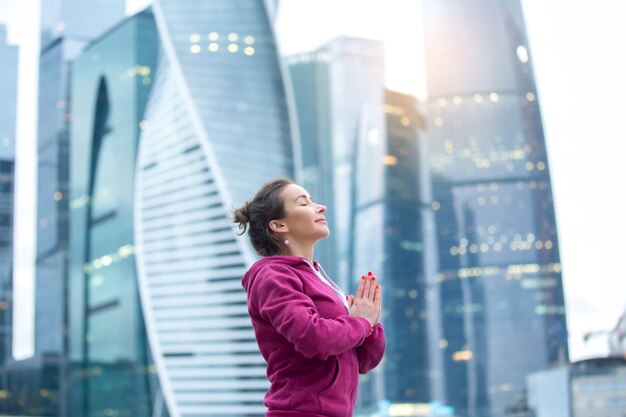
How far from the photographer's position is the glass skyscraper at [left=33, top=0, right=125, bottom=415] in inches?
2023

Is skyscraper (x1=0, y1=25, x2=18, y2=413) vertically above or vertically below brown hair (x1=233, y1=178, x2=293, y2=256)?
above

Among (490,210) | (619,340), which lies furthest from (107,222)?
(619,340)

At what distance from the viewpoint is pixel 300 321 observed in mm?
1397

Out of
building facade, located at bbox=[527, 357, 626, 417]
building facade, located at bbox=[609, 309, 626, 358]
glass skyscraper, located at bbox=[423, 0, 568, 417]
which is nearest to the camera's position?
building facade, located at bbox=[527, 357, 626, 417]

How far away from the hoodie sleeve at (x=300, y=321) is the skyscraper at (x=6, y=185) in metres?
47.3

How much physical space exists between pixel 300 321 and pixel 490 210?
61.3 meters

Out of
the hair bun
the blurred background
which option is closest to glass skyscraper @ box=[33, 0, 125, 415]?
the blurred background

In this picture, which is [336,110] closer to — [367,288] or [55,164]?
[55,164]

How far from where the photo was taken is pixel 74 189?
49344 millimetres

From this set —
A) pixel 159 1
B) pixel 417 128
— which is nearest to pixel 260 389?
pixel 159 1

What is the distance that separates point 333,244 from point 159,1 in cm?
2567

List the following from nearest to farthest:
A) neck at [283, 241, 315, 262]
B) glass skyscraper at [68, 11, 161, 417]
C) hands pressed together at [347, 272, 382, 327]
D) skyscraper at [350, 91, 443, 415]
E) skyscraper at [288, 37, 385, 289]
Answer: hands pressed together at [347, 272, 382, 327] → neck at [283, 241, 315, 262] → glass skyscraper at [68, 11, 161, 417] → skyscraper at [350, 91, 443, 415] → skyscraper at [288, 37, 385, 289]

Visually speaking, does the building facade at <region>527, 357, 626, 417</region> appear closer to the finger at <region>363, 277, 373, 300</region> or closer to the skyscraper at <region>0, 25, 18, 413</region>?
the skyscraper at <region>0, 25, 18, 413</region>

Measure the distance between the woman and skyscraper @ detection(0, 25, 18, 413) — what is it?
1859 inches
